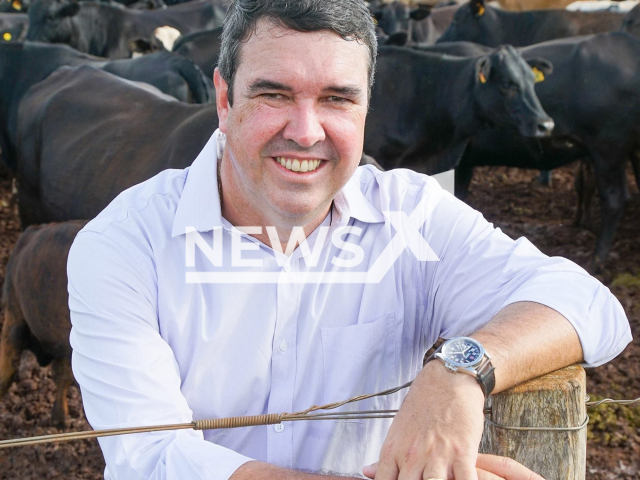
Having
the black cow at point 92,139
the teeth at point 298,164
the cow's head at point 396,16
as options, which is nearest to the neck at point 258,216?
the teeth at point 298,164

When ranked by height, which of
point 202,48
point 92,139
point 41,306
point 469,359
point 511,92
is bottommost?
point 41,306

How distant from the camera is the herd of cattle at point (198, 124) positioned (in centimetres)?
397

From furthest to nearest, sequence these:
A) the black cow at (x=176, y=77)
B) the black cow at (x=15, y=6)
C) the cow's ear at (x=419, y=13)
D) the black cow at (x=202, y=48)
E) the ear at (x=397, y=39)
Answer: the black cow at (x=15, y=6) < the cow's ear at (x=419, y=13) < the black cow at (x=202, y=48) < the ear at (x=397, y=39) < the black cow at (x=176, y=77)

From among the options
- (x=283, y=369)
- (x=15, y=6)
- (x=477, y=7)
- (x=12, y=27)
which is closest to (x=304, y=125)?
(x=283, y=369)

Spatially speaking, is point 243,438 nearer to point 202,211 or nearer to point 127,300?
point 127,300

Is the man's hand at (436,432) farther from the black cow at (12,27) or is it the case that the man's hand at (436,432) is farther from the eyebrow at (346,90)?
the black cow at (12,27)

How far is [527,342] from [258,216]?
2.16 feet

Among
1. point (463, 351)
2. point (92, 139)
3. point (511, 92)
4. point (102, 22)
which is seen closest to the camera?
point (463, 351)

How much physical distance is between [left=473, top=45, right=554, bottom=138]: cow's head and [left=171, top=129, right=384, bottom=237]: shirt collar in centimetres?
437

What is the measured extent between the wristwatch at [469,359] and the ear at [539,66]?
17.5 ft

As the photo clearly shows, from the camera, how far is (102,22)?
35.0ft

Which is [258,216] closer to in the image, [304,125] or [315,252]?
[315,252]

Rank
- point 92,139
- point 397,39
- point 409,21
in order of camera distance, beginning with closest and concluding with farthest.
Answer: point 92,139 < point 397,39 < point 409,21

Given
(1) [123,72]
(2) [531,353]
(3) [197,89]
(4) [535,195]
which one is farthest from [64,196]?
(4) [535,195]
